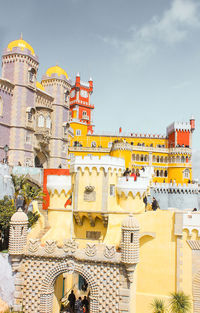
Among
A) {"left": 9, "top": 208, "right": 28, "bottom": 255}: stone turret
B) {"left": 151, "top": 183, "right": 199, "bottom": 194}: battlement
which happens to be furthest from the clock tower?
{"left": 9, "top": 208, "right": 28, "bottom": 255}: stone turret

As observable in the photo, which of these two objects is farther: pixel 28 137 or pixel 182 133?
pixel 182 133

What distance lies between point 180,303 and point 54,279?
349 inches

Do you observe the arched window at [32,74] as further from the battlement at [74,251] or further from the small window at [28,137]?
the battlement at [74,251]

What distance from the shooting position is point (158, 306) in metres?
20.9

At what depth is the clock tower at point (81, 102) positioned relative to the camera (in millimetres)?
75875

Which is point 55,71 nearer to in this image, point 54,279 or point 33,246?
point 33,246

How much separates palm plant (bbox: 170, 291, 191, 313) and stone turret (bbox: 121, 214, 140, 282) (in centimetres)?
412

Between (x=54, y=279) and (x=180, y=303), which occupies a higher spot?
(x=54, y=279)

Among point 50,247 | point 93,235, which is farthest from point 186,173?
point 50,247

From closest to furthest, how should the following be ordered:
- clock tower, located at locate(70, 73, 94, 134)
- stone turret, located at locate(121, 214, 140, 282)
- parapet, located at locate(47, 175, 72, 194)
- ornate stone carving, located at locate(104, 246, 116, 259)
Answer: stone turret, located at locate(121, 214, 140, 282) < ornate stone carving, located at locate(104, 246, 116, 259) < parapet, located at locate(47, 175, 72, 194) < clock tower, located at locate(70, 73, 94, 134)

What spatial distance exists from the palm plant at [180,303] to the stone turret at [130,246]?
4123 millimetres

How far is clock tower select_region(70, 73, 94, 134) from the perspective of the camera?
249ft

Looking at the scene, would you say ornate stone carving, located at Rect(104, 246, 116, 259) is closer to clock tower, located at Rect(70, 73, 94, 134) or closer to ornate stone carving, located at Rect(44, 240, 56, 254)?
ornate stone carving, located at Rect(44, 240, 56, 254)

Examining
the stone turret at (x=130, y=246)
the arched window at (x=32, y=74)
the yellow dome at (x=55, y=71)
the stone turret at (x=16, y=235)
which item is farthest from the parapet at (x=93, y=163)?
the yellow dome at (x=55, y=71)
